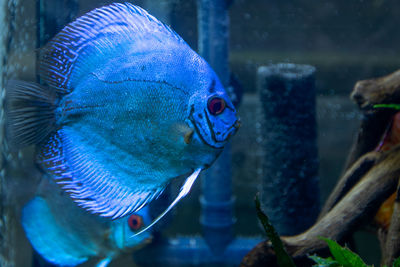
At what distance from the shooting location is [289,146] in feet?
6.88

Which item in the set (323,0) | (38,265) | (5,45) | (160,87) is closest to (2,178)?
(38,265)

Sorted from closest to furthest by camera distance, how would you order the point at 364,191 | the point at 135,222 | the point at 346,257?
the point at 346,257
the point at 135,222
the point at 364,191

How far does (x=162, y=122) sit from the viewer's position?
918 mm

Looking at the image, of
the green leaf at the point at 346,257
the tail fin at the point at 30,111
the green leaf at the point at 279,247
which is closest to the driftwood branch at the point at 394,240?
the green leaf at the point at 346,257

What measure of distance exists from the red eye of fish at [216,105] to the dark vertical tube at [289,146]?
123cm

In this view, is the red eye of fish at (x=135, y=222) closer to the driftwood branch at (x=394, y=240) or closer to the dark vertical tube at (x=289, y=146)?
the dark vertical tube at (x=289, y=146)

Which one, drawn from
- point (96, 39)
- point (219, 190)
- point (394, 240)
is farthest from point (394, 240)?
point (96, 39)

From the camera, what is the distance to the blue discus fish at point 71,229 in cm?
152

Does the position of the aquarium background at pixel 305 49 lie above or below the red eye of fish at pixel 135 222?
above

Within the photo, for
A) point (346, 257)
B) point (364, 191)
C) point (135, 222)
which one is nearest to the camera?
point (346, 257)

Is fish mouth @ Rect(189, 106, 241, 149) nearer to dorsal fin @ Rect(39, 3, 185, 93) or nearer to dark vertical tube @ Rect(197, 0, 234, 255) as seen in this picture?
dorsal fin @ Rect(39, 3, 185, 93)

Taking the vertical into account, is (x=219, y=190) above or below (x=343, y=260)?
below

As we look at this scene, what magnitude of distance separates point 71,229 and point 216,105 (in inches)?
38.9

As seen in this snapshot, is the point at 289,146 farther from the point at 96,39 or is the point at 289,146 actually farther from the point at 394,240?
the point at 96,39
